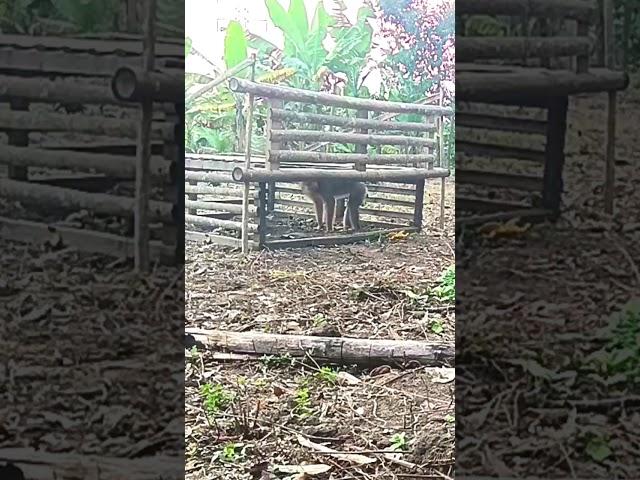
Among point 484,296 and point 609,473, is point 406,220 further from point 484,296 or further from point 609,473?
point 609,473

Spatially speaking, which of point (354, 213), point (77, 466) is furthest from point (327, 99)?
point (77, 466)

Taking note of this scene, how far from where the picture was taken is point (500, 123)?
1.22m

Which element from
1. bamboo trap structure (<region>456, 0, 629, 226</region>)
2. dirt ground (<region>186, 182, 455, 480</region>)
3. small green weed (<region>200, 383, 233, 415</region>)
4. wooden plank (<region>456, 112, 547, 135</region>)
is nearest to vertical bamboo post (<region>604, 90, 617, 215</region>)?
bamboo trap structure (<region>456, 0, 629, 226</region>)

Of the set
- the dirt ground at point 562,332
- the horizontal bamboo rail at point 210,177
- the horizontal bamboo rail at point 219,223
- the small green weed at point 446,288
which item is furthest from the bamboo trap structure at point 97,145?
the small green weed at point 446,288

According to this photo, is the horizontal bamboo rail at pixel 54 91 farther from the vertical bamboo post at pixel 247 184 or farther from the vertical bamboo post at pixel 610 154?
the vertical bamboo post at pixel 610 154

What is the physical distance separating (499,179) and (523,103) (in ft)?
0.43

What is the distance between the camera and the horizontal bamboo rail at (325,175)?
182cm

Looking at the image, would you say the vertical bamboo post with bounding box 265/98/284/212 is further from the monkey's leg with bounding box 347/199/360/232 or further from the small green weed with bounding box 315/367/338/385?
the small green weed with bounding box 315/367/338/385

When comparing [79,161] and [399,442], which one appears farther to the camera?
[399,442]

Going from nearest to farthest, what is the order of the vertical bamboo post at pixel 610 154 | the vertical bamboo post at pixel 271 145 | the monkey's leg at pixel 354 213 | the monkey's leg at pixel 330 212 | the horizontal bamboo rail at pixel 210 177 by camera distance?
the vertical bamboo post at pixel 610 154
the horizontal bamboo rail at pixel 210 177
the vertical bamboo post at pixel 271 145
the monkey's leg at pixel 330 212
the monkey's leg at pixel 354 213

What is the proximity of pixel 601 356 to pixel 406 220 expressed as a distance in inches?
28.5

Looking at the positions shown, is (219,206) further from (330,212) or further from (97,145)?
(97,145)

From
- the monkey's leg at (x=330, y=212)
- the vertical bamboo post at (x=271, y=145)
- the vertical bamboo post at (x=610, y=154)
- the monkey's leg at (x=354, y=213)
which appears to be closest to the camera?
the vertical bamboo post at (x=610, y=154)

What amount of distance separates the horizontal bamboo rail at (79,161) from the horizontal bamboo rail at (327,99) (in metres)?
0.49
